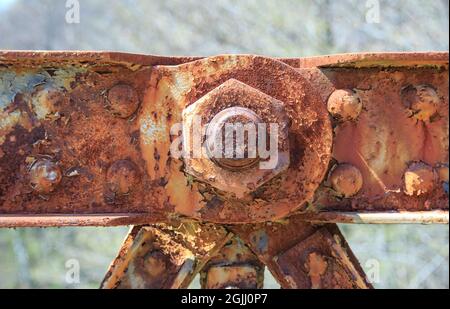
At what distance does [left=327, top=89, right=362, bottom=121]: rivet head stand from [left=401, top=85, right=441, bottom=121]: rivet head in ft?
0.50

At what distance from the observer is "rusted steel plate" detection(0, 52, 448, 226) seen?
153 cm

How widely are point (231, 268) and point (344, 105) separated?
0.67 metres

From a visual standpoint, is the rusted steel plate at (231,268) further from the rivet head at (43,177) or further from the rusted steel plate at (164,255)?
the rivet head at (43,177)

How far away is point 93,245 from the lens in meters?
7.11

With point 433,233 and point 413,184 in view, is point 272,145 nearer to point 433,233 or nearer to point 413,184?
point 413,184

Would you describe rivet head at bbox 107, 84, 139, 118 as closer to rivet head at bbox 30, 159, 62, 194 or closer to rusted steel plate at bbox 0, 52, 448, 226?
rusted steel plate at bbox 0, 52, 448, 226

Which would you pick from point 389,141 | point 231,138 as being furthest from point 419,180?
point 231,138

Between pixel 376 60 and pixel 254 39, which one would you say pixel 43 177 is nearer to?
pixel 376 60

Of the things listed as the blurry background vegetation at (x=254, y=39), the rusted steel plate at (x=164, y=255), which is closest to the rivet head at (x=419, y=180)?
the rusted steel plate at (x=164, y=255)

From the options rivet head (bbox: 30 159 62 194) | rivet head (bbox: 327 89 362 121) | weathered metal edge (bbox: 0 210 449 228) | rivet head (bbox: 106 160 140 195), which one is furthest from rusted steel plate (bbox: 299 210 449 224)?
rivet head (bbox: 30 159 62 194)

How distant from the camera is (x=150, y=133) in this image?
1570mm

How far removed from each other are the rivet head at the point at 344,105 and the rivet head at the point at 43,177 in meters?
0.77

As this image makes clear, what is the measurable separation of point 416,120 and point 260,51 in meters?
4.11

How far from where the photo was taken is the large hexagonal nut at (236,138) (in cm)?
143
